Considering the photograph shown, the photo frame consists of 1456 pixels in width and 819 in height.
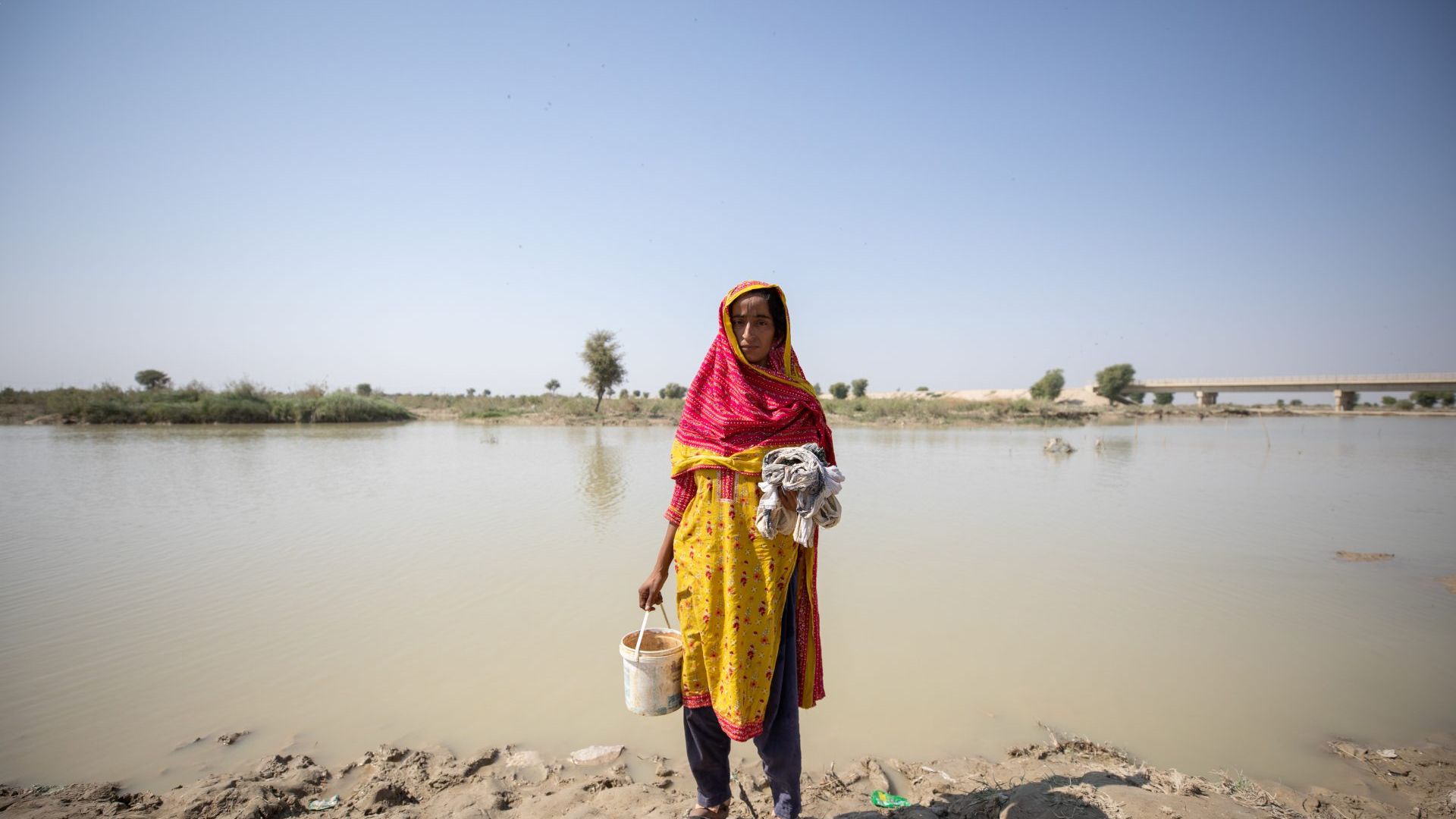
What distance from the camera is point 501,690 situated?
3170mm

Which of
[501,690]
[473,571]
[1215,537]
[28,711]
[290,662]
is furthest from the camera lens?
[1215,537]

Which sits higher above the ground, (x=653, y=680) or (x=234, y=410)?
(x=234, y=410)

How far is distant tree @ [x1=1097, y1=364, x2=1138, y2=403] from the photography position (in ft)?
187

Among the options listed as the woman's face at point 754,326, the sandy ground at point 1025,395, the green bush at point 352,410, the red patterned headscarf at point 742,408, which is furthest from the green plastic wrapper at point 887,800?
the sandy ground at point 1025,395

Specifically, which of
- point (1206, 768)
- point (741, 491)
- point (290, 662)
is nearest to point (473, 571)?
point (290, 662)

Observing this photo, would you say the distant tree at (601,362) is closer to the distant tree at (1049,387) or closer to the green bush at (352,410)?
the green bush at (352,410)

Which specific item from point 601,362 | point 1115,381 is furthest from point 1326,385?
point 601,362

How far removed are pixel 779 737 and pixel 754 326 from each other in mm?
1284

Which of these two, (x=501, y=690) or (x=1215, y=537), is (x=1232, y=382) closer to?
(x=1215, y=537)

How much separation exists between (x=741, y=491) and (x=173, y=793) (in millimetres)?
2321

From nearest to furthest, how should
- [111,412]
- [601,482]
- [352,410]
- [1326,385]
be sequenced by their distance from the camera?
[601,482]
[111,412]
[352,410]
[1326,385]

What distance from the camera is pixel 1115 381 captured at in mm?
56938

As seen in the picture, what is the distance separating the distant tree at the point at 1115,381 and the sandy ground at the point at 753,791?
206ft

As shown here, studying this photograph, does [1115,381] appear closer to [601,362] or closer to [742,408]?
[601,362]
